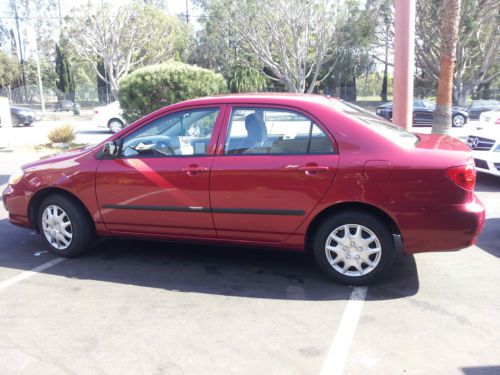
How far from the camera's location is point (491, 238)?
5656mm

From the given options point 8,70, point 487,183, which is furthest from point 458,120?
point 8,70

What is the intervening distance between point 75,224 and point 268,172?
2.13 meters

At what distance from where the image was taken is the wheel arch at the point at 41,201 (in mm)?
4996

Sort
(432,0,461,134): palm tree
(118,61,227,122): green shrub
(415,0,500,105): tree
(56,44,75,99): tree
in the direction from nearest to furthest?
(432,0,461,134): palm tree
(118,61,227,122): green shrub
(415,0,500,105): tree
(56,44,75,99): tree

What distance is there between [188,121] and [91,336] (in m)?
2.20

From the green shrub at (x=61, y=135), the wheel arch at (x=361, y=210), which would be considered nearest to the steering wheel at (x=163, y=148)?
the wheel arch at (x=361, y=210)

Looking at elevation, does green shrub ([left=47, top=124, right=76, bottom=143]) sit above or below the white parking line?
above

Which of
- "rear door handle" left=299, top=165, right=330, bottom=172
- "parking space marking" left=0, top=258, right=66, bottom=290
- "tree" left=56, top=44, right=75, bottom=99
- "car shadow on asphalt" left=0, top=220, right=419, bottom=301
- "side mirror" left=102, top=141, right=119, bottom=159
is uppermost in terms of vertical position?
"tree" left=56, top=44, right=75, bottom=99

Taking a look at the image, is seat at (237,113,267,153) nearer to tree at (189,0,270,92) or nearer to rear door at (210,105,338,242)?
rear door at (210,105,338,242)

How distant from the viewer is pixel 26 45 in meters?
51.7

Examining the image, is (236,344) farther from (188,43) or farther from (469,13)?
(188,43)

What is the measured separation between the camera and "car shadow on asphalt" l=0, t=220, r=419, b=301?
426cm

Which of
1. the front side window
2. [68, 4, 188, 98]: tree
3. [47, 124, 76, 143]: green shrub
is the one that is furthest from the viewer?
[68, 4, 188, 98]: tree

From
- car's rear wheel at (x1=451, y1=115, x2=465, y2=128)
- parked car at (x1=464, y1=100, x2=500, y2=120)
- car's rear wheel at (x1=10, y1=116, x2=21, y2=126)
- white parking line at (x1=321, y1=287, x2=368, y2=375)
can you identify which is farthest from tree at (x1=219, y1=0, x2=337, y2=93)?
white parking line at (x1=321, y1=287, x2=368, y2=375)
